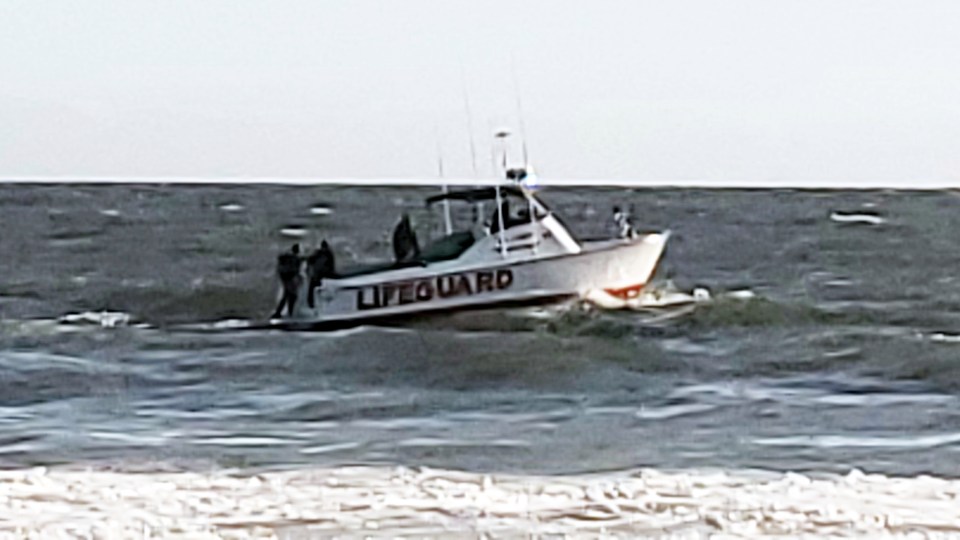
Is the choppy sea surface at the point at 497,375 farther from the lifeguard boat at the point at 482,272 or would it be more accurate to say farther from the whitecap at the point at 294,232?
the whitecap at the point at 294,232

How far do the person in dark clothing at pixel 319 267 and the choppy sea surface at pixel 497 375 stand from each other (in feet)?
2.50

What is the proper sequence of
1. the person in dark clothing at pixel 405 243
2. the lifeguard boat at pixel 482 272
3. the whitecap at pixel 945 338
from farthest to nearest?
1. the person in dark clothing at pixel 405 243
2. the lifeguard boat at pixel 482 272
3. the whitecap at pixel 945 338

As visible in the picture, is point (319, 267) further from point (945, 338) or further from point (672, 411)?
point (672, 411)

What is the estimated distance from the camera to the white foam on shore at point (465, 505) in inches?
408

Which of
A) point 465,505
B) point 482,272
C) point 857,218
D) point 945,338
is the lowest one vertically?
point 857,218

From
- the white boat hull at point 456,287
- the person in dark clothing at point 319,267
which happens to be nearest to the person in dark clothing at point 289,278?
the person in dark clothing at point 319,267

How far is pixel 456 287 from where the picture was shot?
27.9 meters

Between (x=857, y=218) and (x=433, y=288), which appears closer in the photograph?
(x=433, y=288)

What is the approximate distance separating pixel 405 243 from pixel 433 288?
2.32 ft

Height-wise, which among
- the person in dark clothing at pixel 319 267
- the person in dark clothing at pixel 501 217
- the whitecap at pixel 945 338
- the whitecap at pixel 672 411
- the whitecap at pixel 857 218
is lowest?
the whitecap at pixel 857 218

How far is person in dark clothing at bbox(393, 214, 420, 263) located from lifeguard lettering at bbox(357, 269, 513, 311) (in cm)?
38

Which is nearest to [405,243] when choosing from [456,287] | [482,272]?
[456,287]

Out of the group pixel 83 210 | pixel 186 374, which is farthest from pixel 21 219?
pixel 186 374

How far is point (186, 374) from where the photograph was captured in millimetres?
22578
